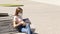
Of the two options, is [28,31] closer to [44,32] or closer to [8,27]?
[8,27]

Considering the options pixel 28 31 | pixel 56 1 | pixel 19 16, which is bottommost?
pixel 28 31

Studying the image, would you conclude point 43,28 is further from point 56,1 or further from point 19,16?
point 56,1

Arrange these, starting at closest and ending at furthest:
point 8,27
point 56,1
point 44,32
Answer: point 8,27 → point 44,32 → point 56,1

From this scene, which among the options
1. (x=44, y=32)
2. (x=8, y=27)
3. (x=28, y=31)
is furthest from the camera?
(x=44, y=32)

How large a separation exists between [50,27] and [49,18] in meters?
1.90

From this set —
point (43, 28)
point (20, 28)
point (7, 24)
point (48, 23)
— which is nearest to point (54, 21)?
point (48, 23)

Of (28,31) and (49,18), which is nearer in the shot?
(28,31)

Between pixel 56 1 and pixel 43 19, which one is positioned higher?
pixel 56 1

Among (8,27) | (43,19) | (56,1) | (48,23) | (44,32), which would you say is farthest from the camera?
(56,1)

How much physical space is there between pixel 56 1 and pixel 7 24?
1090 cm

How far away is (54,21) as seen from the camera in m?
10.8

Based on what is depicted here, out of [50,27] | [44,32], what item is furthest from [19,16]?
[50,27]

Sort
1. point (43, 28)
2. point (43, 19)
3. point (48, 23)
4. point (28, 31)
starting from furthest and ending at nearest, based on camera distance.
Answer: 1. point (43, 19)
2. point (48, 23)
3. point (43, 28)
4. point (28, 31)

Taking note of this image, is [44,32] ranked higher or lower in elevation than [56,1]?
lower
